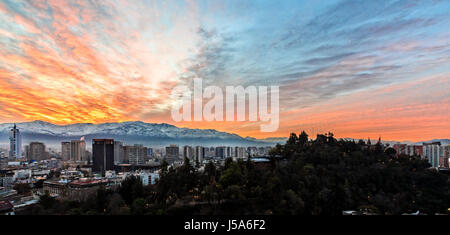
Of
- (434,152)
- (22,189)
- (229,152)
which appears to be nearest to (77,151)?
(229,152)

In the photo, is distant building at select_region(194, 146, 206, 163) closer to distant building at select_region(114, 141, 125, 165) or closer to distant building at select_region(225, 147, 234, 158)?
distant building at select_region(225, 147, 234, 158)

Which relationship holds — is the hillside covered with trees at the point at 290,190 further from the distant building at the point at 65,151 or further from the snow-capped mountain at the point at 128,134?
the distant building at the point at 65,151

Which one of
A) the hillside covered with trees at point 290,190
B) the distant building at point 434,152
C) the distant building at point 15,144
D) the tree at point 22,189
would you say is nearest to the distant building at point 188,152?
the tree at point 22,189

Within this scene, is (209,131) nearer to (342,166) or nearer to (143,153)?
(143,153)

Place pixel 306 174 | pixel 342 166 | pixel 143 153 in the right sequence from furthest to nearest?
pixel 143 153, pixel 342 166, pixel 306 174

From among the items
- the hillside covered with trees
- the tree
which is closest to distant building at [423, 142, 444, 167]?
the hillside covered with trees
